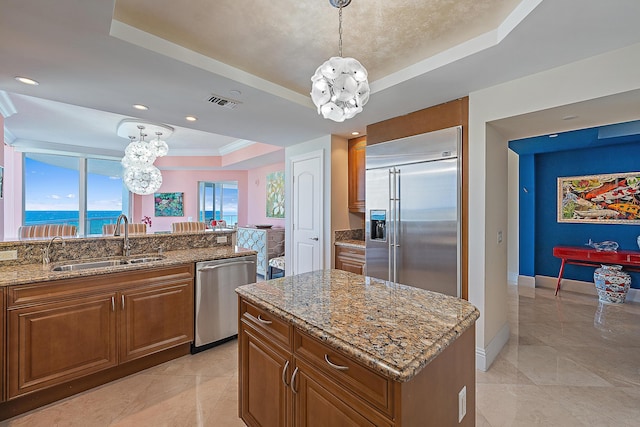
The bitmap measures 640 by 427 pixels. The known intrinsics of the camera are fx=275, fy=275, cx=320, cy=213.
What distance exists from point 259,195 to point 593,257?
6.47 metres

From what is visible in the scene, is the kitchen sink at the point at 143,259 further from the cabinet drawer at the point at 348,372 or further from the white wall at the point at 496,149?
the white wall at the point at 496,149

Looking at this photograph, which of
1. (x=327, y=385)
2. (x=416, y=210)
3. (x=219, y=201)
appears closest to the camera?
(x=327, y=385)

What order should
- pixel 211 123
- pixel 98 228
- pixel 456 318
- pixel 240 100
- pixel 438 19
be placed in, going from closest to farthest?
pixel 456 318, pixel 438 19, pixel 240 100, pixel 211 123, pixel 98 228

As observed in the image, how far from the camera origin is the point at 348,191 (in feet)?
13.3

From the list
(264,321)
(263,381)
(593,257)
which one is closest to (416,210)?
(264,321)

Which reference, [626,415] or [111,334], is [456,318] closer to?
[626,415]

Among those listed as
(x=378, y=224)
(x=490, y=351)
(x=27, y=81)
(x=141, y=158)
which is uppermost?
(x=27, y=81)

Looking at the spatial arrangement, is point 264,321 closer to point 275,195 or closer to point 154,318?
point 154,318

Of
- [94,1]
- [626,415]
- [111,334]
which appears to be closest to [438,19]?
[94,1]

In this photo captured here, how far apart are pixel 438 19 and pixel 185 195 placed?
7242 mm

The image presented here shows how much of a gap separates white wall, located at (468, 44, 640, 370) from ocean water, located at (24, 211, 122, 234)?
7939mm

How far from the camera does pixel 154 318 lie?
92.7 inches

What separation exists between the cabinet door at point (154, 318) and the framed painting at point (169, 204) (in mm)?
5560

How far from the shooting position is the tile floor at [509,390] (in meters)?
1.81
